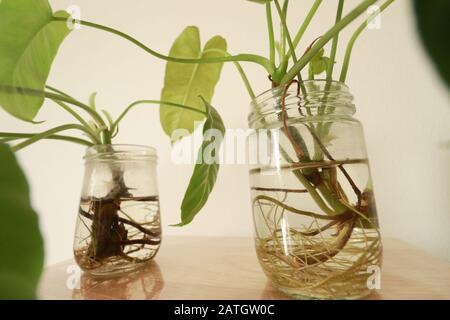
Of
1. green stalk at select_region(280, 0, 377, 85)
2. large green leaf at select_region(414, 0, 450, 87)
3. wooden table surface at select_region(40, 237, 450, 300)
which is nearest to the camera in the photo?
large green leaf at select_region(414, 0, 450, 87)

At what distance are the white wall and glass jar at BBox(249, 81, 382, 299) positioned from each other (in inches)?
13.1

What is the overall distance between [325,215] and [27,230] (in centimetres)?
27

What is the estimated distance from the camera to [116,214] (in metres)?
0.41

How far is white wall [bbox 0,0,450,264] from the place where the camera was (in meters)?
0.65

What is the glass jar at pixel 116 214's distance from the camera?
41 centimetres

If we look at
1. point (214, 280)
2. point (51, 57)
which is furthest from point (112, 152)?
point (214, 280)

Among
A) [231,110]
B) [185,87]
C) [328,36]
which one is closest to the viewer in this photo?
[328,36]

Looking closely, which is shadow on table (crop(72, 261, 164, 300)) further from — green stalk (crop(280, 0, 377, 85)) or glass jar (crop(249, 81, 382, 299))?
green stalk (crop(280, 0, 377, 85))

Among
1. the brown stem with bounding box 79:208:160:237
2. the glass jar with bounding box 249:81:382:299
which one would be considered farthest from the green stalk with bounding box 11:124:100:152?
the glass jar with bounding box 249:81:382:299

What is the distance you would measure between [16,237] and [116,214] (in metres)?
0.31

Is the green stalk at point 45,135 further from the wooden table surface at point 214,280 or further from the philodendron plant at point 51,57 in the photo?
the wooden table surface at point 214,280

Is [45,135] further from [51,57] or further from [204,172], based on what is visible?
[204,172]
